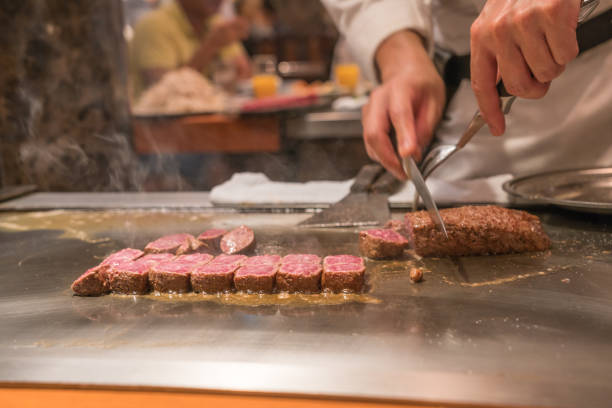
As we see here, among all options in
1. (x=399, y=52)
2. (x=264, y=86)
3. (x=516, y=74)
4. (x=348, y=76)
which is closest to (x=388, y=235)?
(x=516, y=74)

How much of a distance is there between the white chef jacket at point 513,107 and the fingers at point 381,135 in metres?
0.66

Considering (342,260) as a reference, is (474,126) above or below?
above

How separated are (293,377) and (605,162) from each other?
7.12 ft

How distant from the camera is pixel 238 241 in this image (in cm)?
182

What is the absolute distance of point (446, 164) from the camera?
2.87m

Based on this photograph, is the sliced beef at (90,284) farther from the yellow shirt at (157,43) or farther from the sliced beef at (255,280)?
the yellow shirt at (157,43)

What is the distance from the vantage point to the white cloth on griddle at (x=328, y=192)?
218 cm

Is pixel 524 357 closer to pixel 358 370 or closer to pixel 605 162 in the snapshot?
pixel 358 370

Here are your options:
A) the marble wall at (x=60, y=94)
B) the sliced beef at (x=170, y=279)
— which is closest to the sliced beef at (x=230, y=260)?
the sliced beef at (x=170, y=279)

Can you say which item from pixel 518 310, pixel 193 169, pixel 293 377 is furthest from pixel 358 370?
pixel 193 169

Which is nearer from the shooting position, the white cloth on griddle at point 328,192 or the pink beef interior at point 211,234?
the pink beef interior at point 211,234

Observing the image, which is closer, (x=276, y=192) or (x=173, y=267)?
(x=173, y=267)

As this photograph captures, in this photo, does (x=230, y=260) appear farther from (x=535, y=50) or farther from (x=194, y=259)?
(x=535, y=50)

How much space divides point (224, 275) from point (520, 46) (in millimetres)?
1116
